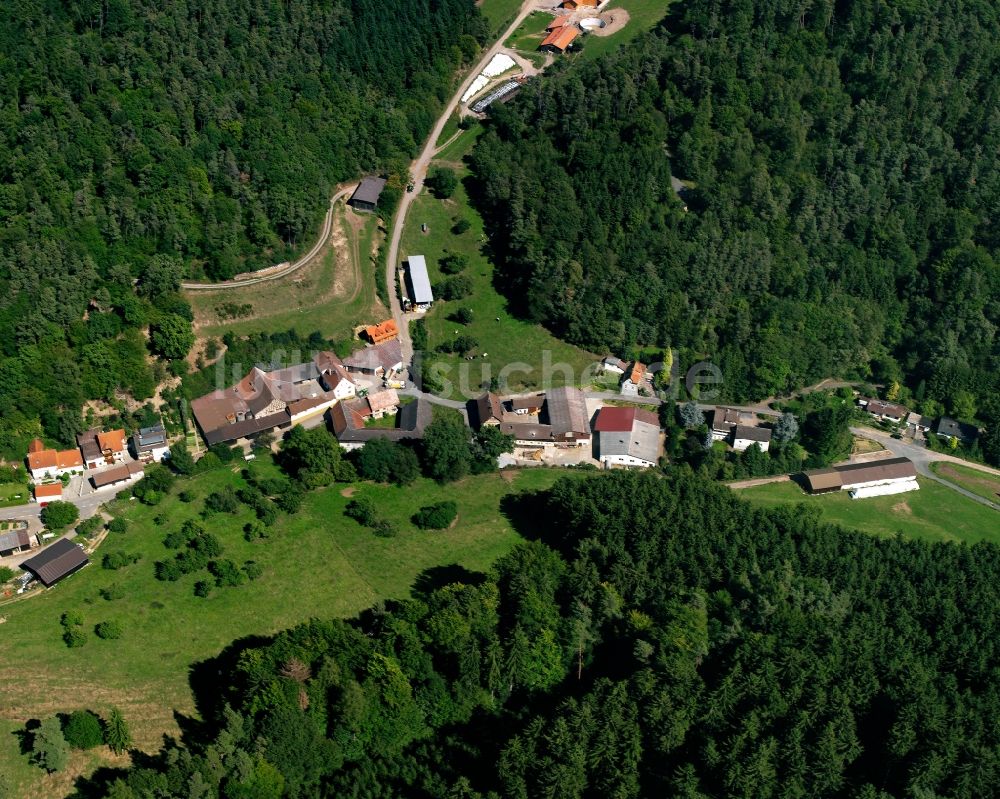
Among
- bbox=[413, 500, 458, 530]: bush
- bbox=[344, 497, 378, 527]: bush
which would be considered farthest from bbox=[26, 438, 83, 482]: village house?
bbox=[413, 500, 458, 530]: bush

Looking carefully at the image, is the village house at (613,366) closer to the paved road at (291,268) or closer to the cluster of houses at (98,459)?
the paved road at (291,268)

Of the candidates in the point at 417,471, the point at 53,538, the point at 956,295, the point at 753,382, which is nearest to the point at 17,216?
the point at 53,538

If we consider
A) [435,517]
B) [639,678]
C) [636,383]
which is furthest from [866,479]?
[639,678]

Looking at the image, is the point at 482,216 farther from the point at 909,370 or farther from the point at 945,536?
the point at 945,536

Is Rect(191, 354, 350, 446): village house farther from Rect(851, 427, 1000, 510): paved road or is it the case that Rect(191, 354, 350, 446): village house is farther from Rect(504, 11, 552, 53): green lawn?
Rect(504, 11, 552, 53): green lawn

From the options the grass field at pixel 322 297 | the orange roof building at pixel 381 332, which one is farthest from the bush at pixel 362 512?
the grass field at pixel 322 297

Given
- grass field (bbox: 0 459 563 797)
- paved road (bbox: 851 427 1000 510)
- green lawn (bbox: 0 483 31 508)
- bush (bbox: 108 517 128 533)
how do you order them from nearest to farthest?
grass field (bbox: 0 459 563 797)
bush (bbox: 108 517 128 533)
green lawn (bbox: 0 483 31 508)
paved road (bbox: 851 427 1000 510)

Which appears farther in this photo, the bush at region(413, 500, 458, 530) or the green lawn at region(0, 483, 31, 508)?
the bush at region(413, 500, 458, 530)
